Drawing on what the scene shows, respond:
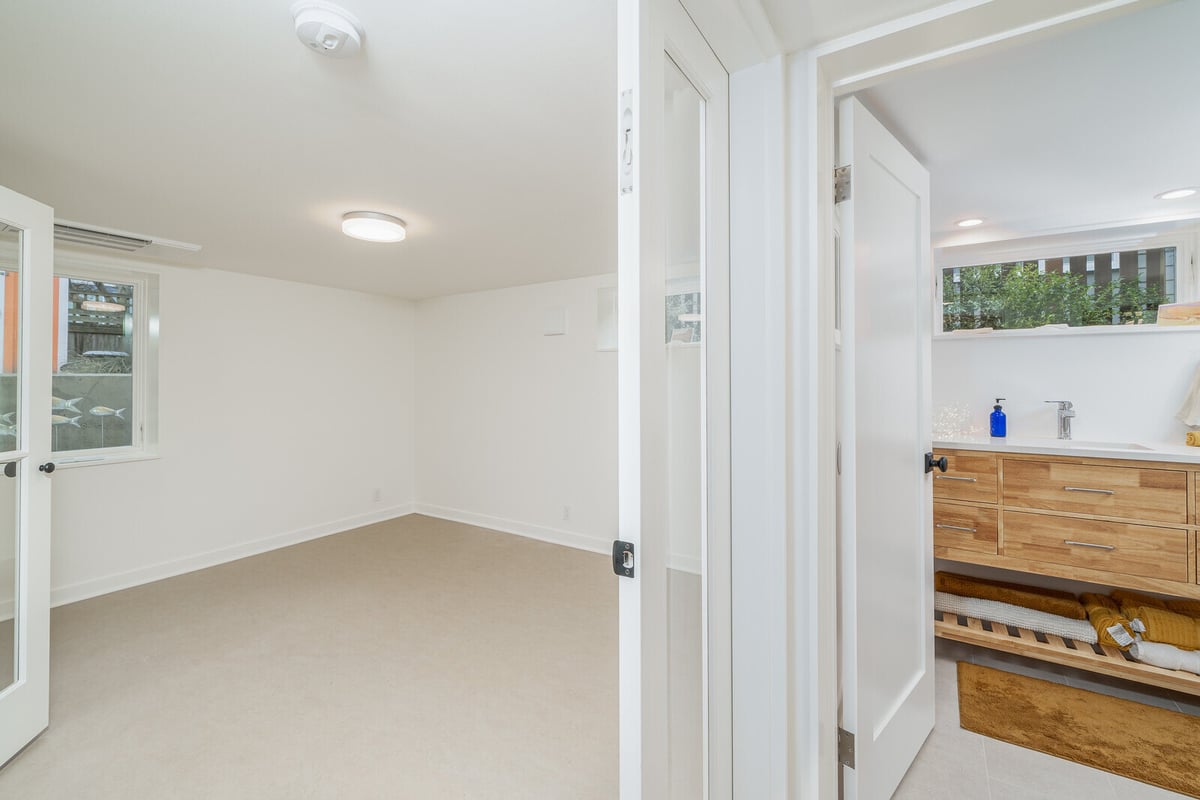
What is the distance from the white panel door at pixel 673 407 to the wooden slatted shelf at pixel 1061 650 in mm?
1872

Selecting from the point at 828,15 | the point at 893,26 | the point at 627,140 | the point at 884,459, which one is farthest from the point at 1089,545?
the point at 627,140

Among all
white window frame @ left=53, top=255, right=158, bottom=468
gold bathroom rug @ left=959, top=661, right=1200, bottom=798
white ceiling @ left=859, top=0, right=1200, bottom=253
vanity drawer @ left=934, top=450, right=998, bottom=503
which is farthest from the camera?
white window frame @ left=53, top=255, right=158, bottom=468

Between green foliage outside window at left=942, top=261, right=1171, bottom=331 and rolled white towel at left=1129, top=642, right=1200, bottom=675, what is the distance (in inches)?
60.1

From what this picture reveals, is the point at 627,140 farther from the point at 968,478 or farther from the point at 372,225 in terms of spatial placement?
the point at 968,478

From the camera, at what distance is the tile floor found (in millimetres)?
1728

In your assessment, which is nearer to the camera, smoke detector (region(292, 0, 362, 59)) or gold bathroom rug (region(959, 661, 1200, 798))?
smoke detector (region(292, 0, 362, 59))

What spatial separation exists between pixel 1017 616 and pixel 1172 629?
503mm

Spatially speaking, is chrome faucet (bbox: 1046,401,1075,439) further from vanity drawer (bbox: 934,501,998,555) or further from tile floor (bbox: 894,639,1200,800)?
tile floor (bbox: 894,639,1200,800)

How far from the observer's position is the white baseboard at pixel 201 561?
10.8ft

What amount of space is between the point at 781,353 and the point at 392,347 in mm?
4797

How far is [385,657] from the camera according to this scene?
260cm

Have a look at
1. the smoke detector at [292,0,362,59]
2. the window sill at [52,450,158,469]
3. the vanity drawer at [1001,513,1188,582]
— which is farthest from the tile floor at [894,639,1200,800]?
the window sill at [52,450,158,469]

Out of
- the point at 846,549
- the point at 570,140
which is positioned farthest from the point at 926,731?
the point at 570,140

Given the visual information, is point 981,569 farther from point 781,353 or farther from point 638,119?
point 638,119
